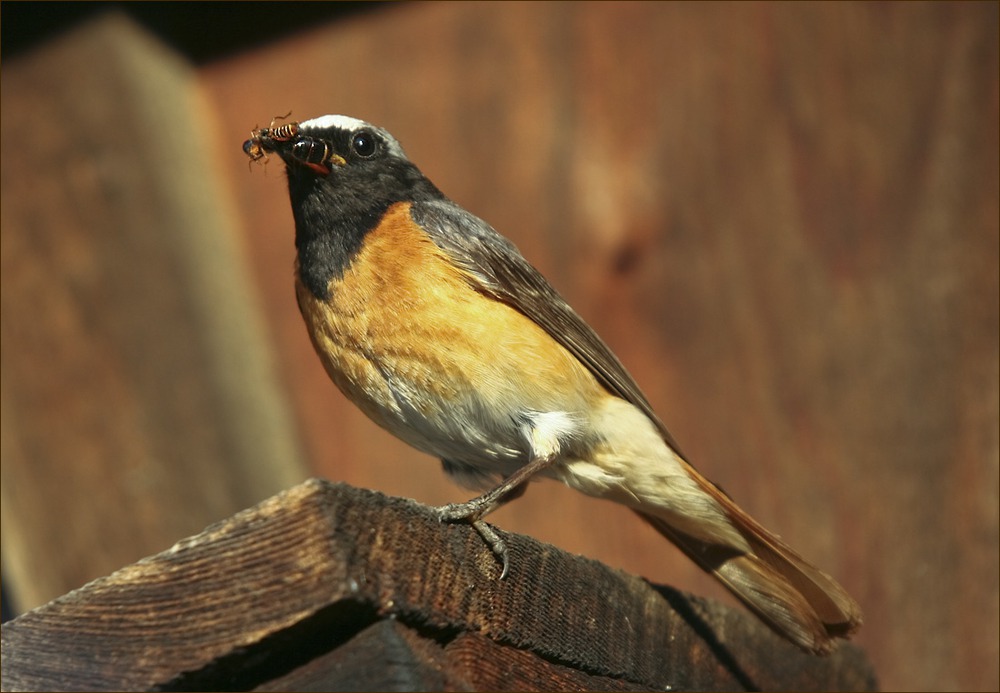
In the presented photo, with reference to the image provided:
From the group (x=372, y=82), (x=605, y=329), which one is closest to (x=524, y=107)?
(x=372, y=82)

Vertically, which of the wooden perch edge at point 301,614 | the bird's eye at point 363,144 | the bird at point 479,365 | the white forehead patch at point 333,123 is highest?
the white forehead patch at point 333,123

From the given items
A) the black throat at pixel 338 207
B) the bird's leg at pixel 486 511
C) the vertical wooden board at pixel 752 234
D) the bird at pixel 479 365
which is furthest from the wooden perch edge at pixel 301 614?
the vertical wooden board at pixel 752 234

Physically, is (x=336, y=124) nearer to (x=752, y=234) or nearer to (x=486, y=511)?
(x=752, y=234)

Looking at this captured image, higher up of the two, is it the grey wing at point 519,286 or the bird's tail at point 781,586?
the grey wing at point 519,286

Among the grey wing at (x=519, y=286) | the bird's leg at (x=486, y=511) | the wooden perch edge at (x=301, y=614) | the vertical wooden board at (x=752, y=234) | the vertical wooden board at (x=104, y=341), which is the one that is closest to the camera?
the wooden perch edge at (x=301, y=614)

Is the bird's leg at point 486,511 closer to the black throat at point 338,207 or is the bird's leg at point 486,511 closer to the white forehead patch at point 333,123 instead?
the black throat at point 338,207

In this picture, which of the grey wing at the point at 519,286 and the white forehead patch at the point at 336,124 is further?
the white forehead patch at the point at 336,124

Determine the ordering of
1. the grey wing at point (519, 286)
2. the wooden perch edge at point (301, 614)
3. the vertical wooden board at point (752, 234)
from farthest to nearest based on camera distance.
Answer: the vertical wooden board at point (752, 234)
the grey wing at point (519, 286)
the wooden perch edge at point (301, 614)

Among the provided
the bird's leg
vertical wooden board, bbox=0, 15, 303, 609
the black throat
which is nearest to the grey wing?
the black throat
